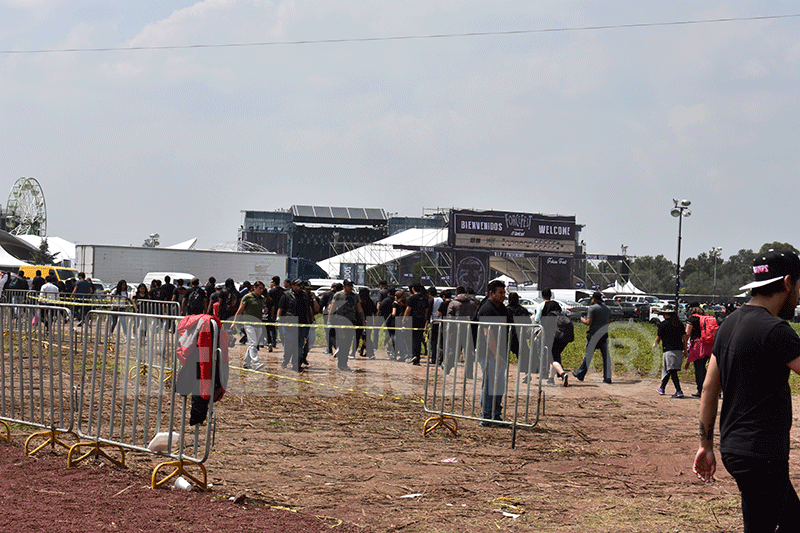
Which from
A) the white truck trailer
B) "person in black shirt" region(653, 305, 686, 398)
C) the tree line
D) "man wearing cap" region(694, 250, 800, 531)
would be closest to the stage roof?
the tree line

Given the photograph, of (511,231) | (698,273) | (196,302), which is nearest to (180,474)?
(196,302)

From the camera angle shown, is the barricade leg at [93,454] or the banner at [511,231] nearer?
the barricade leg at [93,454]

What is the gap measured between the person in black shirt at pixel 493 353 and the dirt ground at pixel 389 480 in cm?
31

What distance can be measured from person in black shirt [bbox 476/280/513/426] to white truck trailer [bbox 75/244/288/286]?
3787 centimetres

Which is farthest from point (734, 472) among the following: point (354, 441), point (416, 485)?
point (354, 441)

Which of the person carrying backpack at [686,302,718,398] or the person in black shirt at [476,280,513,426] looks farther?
the person carrying backpack at [686,302,718,398]

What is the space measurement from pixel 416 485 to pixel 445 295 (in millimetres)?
13923

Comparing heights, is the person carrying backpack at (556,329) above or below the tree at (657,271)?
below

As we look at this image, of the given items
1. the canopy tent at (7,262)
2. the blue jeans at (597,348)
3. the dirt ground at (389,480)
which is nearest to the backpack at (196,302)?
the dirt ground at (389,480)

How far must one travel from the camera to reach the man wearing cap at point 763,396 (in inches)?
140

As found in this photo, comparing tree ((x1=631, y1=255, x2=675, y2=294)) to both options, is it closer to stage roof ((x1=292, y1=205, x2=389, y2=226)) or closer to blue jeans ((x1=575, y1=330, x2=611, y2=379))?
stage roof ((x1=292, y1=205, x2=389, y2=226))

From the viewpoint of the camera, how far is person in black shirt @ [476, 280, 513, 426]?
9648 mm

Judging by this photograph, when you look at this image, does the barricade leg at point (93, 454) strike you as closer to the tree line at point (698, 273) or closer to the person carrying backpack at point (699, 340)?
the person carrying backpack at point (699, 340)

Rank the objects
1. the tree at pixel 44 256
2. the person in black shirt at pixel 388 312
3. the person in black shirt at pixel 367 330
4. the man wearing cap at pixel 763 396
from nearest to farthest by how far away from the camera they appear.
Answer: the man wearing cap at pixel 763 396, the person in black shirt at pixel 367 330, the person in black shirt at pixel 388 312, the tree at pixel 44 256
